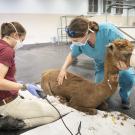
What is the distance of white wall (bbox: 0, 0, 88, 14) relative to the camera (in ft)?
29.5

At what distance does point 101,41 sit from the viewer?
2432mm

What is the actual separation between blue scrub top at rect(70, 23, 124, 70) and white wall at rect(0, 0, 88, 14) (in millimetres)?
6999

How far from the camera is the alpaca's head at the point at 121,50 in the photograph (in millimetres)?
2059

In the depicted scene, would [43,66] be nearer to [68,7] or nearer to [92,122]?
[92,122]

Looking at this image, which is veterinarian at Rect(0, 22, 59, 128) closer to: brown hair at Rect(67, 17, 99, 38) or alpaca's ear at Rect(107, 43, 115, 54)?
brown hair at Rect(67, 17, 99, 38)

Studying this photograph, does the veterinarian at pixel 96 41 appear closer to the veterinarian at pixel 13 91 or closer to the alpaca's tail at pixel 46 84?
the alpaca's tail at pixel 46 84

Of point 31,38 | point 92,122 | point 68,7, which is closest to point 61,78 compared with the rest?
point 92,122

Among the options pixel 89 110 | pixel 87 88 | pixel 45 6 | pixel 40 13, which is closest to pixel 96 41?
pixel 87 88

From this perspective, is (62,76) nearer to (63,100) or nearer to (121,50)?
(63,100)

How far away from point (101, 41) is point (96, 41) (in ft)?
0.16

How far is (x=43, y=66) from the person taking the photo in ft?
17.4

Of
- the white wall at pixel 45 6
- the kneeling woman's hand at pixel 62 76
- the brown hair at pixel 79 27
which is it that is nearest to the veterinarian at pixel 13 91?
A: the kneeling woman's hand at pixel 62 76

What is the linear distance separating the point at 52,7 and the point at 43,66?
5503mm

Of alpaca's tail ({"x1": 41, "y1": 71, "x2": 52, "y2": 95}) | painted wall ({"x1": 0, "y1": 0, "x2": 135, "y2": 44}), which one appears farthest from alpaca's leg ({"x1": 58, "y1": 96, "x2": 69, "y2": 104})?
painted wall ({"x1": 0, "y1": 0, "x2": 135, "y2": 44})
